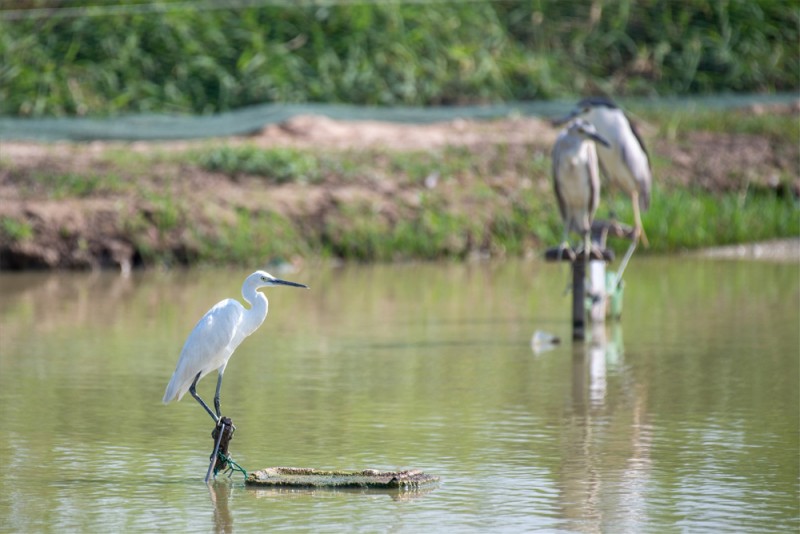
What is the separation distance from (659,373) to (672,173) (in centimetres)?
792

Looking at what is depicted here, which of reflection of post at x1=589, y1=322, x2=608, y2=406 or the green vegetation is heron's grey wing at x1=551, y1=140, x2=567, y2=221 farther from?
the green vegetation

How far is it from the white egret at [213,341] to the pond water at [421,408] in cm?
36

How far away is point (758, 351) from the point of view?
10.1 meters

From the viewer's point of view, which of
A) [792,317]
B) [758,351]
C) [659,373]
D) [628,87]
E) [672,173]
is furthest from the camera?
[628,87]

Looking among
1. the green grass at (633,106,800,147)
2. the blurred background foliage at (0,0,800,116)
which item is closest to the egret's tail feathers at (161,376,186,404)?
the green grass at (633,106,800,147)

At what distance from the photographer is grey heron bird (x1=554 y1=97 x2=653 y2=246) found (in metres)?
11.3

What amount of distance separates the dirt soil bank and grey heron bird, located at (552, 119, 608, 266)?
4.96 metres

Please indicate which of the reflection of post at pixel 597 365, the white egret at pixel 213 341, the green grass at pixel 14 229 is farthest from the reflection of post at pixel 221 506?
the green grass at pixel 14 229

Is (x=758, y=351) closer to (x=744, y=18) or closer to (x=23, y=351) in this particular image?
(x=23, y=351)

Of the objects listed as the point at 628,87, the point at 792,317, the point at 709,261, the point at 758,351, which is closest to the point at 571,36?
the point at 628,87

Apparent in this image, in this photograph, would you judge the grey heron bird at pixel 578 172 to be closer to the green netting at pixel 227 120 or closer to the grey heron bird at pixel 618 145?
the grey heron bird at pixel 618 145

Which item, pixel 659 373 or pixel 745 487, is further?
pixel 659 373

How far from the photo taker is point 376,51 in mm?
19672

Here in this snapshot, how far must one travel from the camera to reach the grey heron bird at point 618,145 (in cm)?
1127
